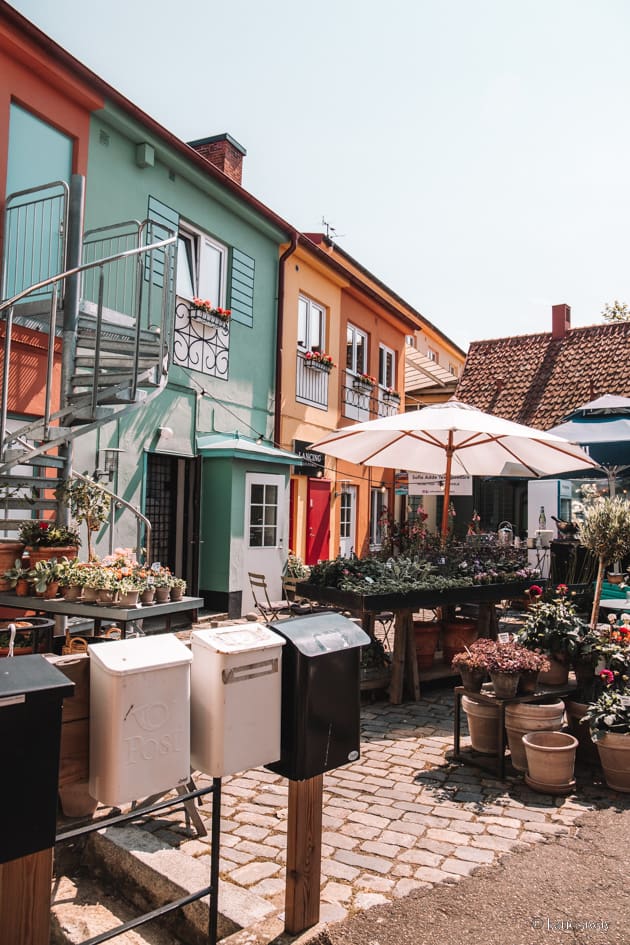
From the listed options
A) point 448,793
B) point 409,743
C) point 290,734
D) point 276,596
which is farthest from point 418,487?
point 290,734

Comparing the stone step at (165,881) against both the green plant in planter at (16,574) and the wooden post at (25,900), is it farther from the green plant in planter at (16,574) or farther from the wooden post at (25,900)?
the green plant in planter at (16,574)

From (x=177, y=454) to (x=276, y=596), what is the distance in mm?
2922

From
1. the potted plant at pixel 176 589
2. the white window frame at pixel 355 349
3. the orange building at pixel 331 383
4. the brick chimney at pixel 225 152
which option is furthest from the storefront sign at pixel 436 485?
the potted plant at pixel 176 589

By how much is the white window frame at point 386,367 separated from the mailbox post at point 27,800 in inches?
602

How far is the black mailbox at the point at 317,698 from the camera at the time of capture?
8.42 ft

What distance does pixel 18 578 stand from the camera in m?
5.17

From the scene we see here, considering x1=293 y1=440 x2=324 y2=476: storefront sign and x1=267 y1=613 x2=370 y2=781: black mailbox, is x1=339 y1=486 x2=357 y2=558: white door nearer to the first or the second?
x1=293 y1=440 x2=324 y2=476: storefront sign

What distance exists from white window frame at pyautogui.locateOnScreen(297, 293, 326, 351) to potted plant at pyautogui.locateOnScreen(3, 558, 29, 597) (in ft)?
28.3

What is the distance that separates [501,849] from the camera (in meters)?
3.49

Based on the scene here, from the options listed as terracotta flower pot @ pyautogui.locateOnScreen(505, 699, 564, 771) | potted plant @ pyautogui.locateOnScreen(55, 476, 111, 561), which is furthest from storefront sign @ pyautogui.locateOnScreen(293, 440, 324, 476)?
terracotta flower pot @ pyautogui.locateOnScreen(505, 699, 564, 771)

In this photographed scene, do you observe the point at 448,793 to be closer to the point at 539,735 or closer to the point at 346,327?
the point at 539,735

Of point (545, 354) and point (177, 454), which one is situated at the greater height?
point (545, 354)

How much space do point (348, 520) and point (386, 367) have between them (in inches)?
166

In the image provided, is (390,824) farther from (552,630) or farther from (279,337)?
(279,337)
